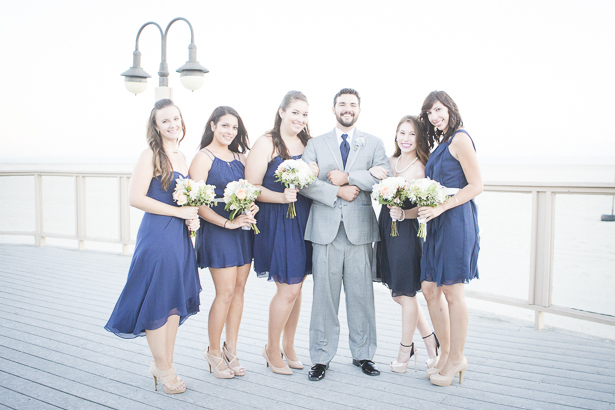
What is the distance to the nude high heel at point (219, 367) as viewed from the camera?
10.7 feet

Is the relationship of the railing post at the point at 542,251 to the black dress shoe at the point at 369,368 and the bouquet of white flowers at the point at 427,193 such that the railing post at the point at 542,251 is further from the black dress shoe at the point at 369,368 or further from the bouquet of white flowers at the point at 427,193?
the black dress shoe at the point at 369,368

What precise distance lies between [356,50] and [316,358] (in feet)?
109

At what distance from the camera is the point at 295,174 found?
119 inches

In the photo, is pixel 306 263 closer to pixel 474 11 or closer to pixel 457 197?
pixel 457 197

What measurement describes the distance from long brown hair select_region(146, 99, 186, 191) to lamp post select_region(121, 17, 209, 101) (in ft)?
11.8

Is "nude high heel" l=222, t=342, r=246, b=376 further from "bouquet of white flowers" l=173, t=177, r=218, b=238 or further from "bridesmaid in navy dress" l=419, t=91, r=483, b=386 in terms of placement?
"bridesmaid in navy dress" l=419, t=91, r=483, b=386

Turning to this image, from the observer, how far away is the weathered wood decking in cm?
290

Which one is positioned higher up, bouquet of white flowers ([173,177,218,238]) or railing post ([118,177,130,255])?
bouquet of white flowers ([173,177,218,238])

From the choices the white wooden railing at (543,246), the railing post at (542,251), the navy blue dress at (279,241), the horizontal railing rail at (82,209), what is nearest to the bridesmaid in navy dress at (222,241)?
the navy blue dress at (279,241)

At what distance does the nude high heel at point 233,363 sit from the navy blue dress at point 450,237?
152 centimetres

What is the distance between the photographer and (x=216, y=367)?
129 inches

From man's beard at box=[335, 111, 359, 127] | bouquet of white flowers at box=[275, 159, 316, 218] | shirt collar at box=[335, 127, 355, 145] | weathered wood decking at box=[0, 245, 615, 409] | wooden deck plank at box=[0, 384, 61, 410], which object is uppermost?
man's beard at box=[335, 111, 359, 127]

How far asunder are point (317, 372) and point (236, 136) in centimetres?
189

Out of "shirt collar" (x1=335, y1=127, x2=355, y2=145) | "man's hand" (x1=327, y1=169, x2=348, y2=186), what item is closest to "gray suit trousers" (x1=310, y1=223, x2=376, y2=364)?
"man's hand" (x1=327, y1=169, x2=348, y2=186)
